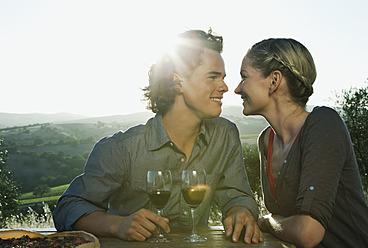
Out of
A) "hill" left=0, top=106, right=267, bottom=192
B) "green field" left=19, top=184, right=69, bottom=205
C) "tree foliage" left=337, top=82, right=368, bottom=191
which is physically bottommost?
"green field" left=19, top=184, right=69, bottom=205

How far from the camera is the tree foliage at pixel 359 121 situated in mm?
13281

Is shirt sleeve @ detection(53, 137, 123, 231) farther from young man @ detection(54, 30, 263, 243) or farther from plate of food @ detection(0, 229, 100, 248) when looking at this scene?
plate of food @ detection(0, 229, 100, 248)

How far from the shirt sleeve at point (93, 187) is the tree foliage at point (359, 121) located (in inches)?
465

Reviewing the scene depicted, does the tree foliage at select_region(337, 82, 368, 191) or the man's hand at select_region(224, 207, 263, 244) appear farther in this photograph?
the tree foliage at select_region(337, 82, 368, 191)

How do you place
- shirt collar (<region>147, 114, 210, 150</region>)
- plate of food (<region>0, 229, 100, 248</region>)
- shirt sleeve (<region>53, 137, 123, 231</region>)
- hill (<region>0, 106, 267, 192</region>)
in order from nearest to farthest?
plate of food (<region>0, 229, 100, 248</region>) < shirt sleeve (<region>53, 137, 123, 231</region>) < shirt collar (<region>147, 114, 210, 150</region>) < hill (<region>0, 106, 267, 192</region>)

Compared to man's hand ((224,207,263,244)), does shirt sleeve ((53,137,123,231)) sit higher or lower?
higher

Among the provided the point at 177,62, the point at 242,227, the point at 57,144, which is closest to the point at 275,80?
the point at 177,62

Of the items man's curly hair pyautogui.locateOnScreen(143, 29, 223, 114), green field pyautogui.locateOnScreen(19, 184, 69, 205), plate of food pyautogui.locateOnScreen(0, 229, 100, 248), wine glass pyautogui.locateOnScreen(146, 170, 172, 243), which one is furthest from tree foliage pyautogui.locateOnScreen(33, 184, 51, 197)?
wine glass pyautogui.locateOnScreen(146, 170, 172, 243)

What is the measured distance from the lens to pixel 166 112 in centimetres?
348

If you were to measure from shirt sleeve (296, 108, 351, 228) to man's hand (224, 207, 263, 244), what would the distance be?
0.29m

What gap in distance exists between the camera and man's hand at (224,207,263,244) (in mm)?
2421

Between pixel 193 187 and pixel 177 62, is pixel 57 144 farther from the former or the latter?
pixel 193 187

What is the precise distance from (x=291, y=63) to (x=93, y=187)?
5.39 feet

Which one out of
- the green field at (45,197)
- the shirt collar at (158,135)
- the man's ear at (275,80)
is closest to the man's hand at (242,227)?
the shirt collar at (158,135)
